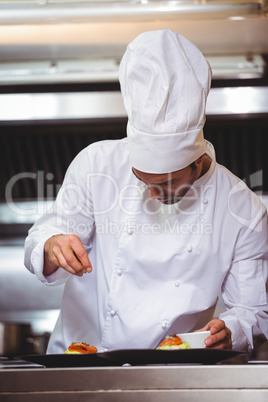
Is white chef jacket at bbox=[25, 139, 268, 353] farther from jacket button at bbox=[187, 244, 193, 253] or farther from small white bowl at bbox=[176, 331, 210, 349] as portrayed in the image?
small white bowl at bbox=[176, 331, 210, 349]

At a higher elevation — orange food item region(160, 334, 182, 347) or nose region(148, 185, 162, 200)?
nose region(148, 185, 162, 200)

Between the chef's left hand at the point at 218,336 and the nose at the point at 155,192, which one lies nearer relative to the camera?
the chef's left hand at the point at 218,336

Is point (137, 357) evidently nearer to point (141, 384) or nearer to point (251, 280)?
point (141, 384)

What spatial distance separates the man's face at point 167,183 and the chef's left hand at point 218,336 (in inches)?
14.9

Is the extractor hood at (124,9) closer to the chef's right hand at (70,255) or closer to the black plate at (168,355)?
the chef's right hand at (70,255)

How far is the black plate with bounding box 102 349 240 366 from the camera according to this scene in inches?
39.9

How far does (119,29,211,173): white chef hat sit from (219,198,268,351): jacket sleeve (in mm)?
384

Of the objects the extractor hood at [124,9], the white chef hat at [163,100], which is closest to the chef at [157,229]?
the white chef hat at [163,100]

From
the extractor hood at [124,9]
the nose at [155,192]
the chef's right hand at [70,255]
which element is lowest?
the chef's right hand at [70,255]

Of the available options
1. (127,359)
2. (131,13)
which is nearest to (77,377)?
(127,359)

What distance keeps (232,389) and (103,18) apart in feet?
5.04

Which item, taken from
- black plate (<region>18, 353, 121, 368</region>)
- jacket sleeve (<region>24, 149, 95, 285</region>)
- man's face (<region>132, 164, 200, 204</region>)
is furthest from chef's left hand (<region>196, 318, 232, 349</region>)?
jacket sleeve (<region>24, 149, 95, 285</region>)

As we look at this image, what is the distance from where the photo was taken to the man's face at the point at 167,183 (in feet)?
4.81

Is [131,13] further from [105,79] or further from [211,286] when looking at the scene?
[211,286]
